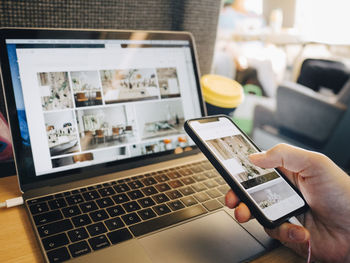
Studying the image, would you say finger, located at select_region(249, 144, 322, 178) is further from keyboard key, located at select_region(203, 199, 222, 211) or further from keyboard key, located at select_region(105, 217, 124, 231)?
keyboard key, located at select_region(105, 217, 124, 231)

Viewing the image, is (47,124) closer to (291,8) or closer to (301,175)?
(301,175)

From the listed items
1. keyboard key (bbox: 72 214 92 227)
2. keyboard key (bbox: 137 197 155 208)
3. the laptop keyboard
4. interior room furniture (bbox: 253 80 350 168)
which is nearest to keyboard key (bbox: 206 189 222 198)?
the laptop keyboard

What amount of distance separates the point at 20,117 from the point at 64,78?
3.8 inches

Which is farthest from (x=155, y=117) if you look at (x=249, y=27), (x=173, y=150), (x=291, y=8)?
(x=291, y=8)

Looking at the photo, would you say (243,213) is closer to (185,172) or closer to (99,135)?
(185,172)

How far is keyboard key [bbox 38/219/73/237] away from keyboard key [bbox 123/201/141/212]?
0.08 m

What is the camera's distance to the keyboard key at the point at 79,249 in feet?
1.12

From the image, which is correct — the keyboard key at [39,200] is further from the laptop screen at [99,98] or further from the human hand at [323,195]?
the human hand at [323,195]

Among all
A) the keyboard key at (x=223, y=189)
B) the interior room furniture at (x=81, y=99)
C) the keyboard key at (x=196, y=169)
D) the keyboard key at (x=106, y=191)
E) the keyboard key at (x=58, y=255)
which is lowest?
the keyboard key at (x=223, y=189)

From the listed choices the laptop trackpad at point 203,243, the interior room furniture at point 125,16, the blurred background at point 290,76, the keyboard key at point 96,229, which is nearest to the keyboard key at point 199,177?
the laptop trackpad at point 203,243

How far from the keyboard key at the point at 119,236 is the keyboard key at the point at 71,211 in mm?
64

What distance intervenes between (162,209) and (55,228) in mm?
155

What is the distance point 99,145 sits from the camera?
1.70 feet

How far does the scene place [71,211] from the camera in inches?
16.1
